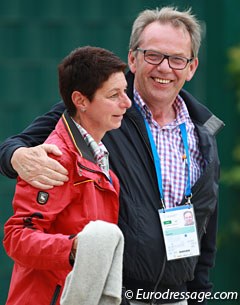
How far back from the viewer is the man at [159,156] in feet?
11.1

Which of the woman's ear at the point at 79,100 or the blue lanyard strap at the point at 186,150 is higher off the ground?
the woman's ear at the point at 79,100

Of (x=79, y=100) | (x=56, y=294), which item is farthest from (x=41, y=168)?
(x=56, y=294)

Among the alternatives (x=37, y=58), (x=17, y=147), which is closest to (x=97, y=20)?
(x=37, y=58)

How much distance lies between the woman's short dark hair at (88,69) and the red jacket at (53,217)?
150 millimetres

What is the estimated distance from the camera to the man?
337 centimetres

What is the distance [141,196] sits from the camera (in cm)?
342

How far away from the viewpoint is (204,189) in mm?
3586

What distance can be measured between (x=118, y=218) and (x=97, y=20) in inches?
102

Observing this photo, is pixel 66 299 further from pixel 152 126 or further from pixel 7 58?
pixel 7 58

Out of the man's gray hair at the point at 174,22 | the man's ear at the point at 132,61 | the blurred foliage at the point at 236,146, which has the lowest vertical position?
the blurred foliage at the point at 236,146

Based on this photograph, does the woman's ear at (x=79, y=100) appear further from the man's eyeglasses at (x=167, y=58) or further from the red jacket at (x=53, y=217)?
the man's eyeglasses at (x=167, y=58)

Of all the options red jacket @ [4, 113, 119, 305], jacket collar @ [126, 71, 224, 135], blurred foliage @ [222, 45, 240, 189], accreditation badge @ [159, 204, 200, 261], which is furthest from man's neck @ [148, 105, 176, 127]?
blurred foliage @ [222, 45, 240, 189]

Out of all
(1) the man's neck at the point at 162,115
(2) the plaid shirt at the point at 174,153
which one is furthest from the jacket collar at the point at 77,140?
(1) the man's neck at the point at 162,115

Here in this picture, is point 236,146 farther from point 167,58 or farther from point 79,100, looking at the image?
point 79,100
